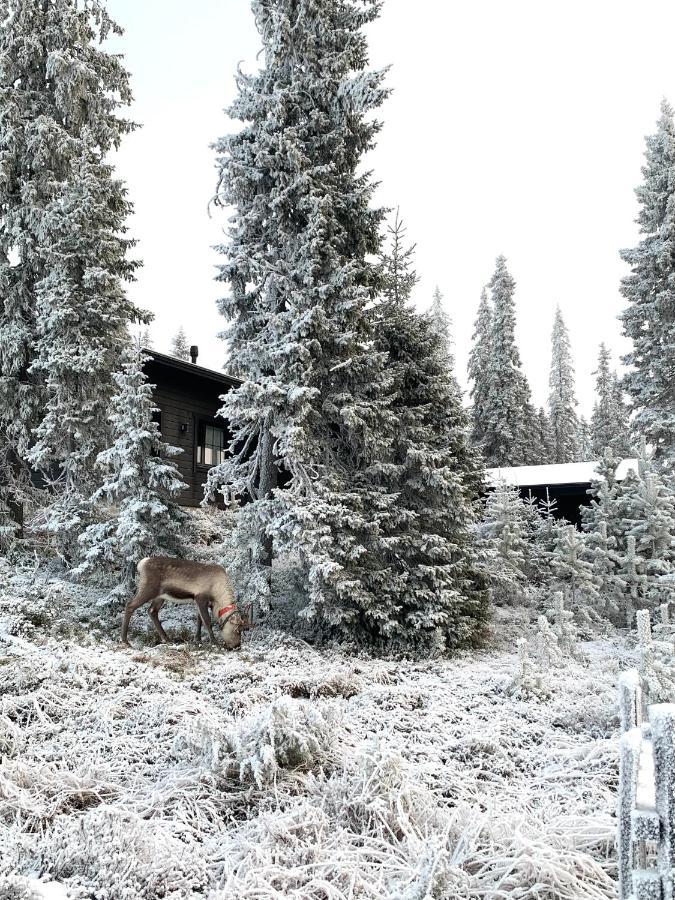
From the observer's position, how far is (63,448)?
1159 centimetres

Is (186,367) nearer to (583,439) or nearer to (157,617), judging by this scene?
(157,617)

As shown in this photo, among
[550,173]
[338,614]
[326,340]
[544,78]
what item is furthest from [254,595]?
[550,173]

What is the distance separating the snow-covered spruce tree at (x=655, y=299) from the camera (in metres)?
20.6

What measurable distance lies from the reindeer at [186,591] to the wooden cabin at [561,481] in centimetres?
1039

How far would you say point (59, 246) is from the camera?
11.7m

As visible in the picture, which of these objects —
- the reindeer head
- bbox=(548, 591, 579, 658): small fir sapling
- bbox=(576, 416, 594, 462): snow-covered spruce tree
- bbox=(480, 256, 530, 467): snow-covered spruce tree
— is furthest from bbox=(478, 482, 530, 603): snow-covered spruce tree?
bbox=(576, 416, 594, 462): snow-covered spruce tree

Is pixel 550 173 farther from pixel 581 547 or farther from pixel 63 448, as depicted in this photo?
pixel 63 448

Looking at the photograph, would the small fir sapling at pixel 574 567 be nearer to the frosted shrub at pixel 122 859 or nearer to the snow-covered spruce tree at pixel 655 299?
the frosted shrub at pixel 122 859

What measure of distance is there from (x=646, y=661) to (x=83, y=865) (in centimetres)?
540

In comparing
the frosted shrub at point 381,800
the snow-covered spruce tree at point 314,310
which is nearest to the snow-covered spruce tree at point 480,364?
the snow-covered spruce tree at point 314,310

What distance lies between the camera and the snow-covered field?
10.2 feet

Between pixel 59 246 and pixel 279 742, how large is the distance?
36.0 feet

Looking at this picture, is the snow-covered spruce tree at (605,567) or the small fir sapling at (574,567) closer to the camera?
the small fir sapling at (574,567)

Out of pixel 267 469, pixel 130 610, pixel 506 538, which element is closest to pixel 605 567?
pixel 506 538
